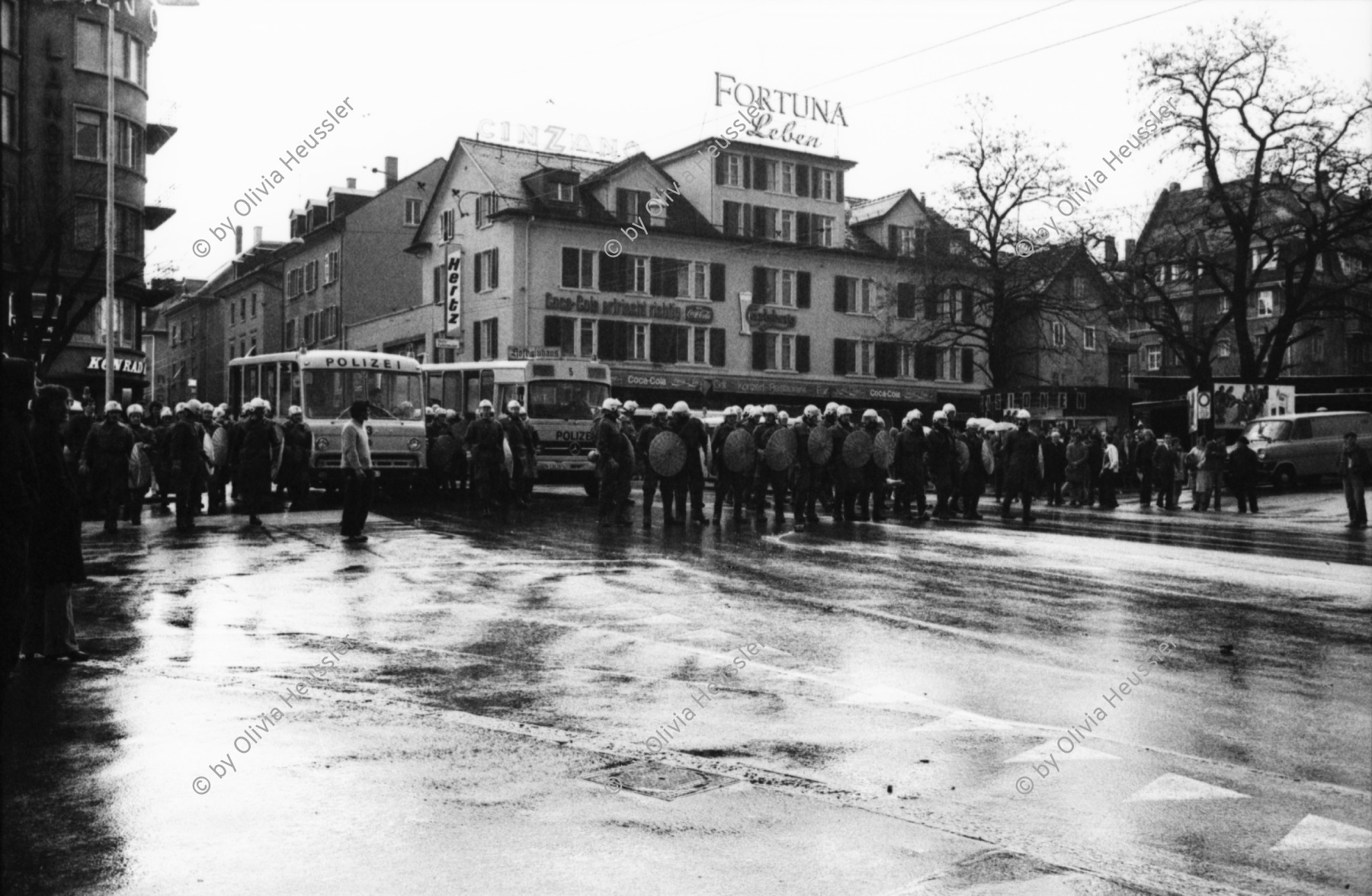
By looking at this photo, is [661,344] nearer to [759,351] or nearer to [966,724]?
[759,351]

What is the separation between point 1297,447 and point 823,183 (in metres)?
33.0

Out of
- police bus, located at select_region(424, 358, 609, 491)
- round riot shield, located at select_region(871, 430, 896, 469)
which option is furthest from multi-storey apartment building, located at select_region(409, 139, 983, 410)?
round riot shield, located at select_region(871, 430, 896, 469)

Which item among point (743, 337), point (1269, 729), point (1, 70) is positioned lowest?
point (1269, 729)

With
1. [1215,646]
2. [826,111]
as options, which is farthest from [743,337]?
[1215,646]

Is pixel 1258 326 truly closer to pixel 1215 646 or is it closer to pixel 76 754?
pixel 1215 646

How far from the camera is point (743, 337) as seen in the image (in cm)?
6294

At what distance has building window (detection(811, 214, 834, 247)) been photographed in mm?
65000

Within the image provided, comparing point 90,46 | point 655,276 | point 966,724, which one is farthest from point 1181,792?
point 655,276

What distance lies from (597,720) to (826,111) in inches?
2150

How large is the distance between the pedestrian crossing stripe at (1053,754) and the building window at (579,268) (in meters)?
51.5

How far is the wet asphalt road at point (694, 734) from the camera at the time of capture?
5270 mm

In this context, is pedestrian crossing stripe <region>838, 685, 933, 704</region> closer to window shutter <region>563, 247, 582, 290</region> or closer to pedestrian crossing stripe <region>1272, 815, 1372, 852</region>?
pedestrian crossing stripe <region>1272, 815, 1372, 852</region>

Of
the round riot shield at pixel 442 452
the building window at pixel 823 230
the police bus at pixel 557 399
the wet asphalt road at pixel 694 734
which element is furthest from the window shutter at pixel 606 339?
the wet asphalt road at pixel 694 734

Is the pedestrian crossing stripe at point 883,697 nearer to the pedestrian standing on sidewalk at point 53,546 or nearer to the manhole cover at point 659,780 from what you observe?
the manhole cover at point 659,780
